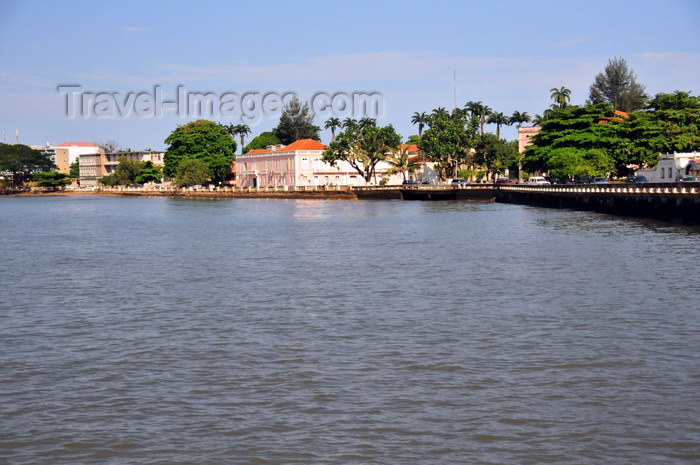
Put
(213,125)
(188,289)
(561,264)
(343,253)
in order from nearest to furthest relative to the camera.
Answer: (188,289) < (561,264) < (343,253) < (213,125)

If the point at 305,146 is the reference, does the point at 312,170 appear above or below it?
below

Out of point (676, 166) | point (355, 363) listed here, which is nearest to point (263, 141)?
point (676, 166)

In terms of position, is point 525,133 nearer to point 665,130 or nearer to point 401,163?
point 401,163

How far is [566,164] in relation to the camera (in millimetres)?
91375

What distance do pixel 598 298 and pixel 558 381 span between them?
9.76 meters

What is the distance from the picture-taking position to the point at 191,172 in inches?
6112

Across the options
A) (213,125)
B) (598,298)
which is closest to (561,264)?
(598,298)

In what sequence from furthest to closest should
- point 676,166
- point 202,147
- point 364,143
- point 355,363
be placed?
point 202,147, point 364,143, point 676,166, point 355,363

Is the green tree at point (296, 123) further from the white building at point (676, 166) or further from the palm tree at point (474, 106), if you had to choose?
the white building at point (676, 166)

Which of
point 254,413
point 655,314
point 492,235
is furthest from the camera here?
point 492,235

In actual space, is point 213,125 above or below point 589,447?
above

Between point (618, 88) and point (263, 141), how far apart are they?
78.5 metres

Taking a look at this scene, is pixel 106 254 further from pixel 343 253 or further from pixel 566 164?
pixel 566 164

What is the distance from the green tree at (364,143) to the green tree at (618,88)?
57.4 metres
